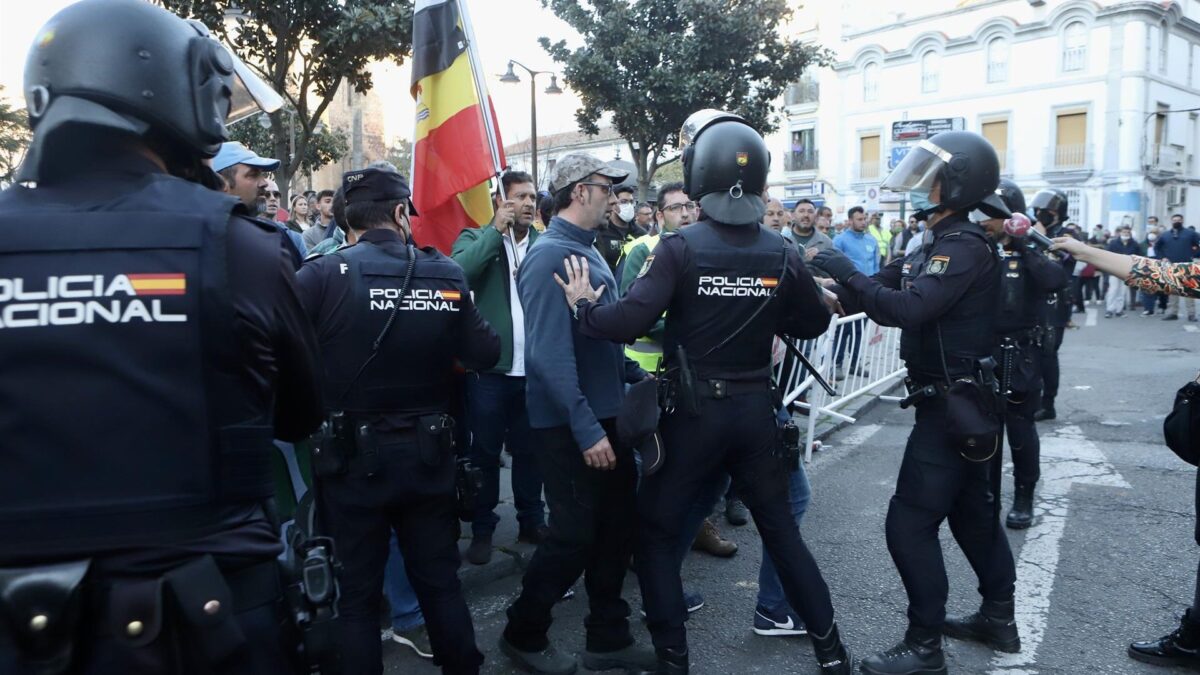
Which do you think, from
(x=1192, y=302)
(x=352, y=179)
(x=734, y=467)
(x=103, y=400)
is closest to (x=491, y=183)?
(x=352, y=179)

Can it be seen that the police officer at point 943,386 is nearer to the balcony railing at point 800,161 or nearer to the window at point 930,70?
the window at point 930,70

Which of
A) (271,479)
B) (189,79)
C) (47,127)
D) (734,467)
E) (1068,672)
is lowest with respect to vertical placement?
(1068,672)

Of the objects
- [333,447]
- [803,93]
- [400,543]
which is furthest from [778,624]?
[803,93]

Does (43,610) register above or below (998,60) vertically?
below

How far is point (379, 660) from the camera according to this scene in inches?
118

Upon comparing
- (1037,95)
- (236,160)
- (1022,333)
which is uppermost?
(1037,95)

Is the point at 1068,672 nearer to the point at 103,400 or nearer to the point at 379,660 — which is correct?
the point at 379,660

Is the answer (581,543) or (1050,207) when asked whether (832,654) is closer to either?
(581,543)

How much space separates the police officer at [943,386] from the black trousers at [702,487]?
1.67 feet

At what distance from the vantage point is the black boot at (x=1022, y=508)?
205 inches

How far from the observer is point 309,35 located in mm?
9875

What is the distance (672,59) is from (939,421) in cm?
1340

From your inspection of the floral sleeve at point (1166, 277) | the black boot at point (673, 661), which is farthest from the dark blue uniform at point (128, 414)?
the floral sleeve at point (1166, 277)

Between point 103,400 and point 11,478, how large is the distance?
8.2 inches
